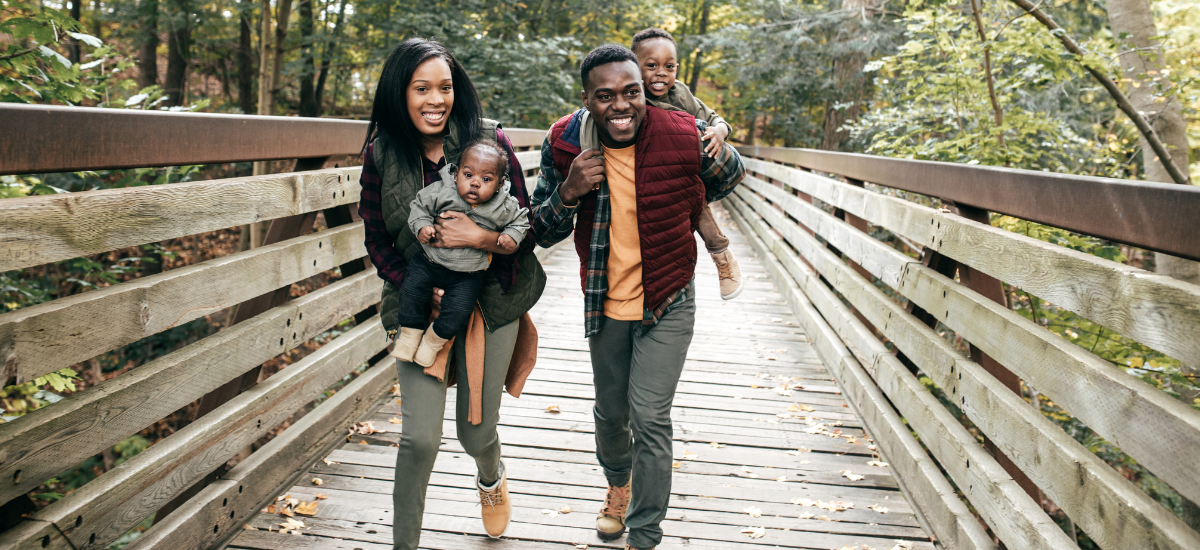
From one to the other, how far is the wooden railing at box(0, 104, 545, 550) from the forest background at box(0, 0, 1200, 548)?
1.10m

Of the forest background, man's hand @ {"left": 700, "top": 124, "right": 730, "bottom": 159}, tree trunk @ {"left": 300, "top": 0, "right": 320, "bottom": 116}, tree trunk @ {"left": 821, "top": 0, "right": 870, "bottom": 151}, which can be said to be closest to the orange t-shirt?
man's hand @ {"left": 700, "top": 124, "right": 730, "bottom": 159}

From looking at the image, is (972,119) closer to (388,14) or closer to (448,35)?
(448,35)

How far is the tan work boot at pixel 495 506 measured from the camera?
2.98 m

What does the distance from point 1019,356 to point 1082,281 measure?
0.42 m

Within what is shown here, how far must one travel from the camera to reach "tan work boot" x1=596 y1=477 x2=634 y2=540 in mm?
3086

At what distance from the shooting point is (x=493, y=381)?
2734 mm

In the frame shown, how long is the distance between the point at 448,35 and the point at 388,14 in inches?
55.2

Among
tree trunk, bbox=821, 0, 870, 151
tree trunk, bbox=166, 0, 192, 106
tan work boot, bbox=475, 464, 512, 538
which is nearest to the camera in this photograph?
tan work boot, bbox=475, 464, 512, 538

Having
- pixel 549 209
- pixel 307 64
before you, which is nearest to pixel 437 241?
pixel 549 209

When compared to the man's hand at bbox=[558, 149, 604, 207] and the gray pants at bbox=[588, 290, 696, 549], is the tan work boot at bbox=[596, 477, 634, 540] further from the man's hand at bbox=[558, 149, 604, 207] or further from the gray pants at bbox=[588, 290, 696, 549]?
the man's hand at bbox=[558, 149, 604, 207]

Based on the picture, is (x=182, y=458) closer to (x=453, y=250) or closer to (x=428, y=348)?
(x=428, y=348)

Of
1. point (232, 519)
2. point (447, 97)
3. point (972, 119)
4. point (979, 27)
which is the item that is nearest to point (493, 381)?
point (447, 97)

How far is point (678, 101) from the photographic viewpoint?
3.54m

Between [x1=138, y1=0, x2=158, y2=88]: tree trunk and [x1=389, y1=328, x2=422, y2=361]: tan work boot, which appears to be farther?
[x1=138, y1=0, x2=158, y2=88]: tree trunk
